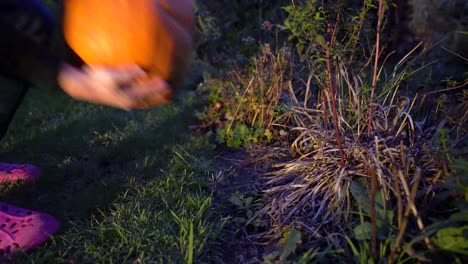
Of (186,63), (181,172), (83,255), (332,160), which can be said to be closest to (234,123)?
(181,172)

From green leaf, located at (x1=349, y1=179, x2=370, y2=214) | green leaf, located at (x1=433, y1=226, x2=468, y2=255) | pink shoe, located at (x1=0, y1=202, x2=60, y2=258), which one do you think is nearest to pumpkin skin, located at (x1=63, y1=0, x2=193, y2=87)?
pink shoe, located at (x1=0, y1=202, x2=60, y2=258)

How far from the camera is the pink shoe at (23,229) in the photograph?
6.54ft

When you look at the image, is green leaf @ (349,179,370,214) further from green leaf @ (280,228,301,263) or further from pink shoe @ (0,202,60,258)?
pink shoe @ (0,202,60,258)

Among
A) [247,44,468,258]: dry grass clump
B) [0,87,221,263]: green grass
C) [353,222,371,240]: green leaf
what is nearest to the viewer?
[353,222,371,240]: green leaf

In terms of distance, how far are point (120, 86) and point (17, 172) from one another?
3.39ft

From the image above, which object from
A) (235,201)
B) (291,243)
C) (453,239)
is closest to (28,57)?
(235,201)

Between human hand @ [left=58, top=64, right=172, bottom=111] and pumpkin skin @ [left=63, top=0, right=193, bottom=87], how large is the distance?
29mm

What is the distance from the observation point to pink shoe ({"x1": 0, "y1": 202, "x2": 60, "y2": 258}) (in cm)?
199

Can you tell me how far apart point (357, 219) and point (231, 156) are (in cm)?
102

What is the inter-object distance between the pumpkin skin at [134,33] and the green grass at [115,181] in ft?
1.93

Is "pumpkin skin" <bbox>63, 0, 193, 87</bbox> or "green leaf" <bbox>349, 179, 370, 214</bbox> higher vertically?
"pumpkin skin" <bbox>63, 0, 193, 87</bbox>

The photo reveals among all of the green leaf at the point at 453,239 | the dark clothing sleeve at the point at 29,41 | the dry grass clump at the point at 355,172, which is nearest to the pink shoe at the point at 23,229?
the dark clothing sleeve at the point at 29,41

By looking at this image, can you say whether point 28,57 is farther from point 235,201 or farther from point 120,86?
point 235,201

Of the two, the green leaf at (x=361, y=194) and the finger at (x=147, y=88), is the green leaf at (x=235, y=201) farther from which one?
the finger at (x=147, y=88)
